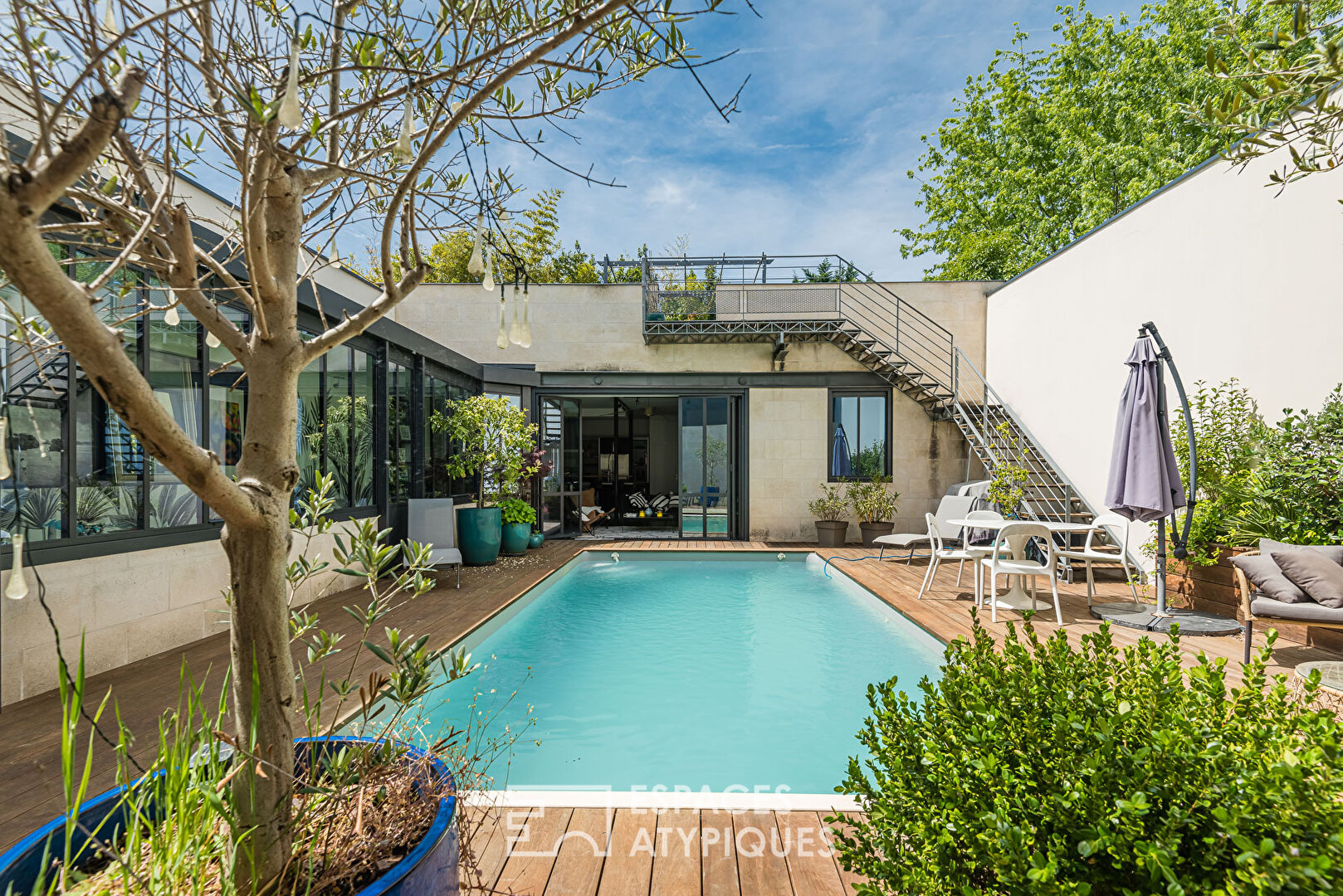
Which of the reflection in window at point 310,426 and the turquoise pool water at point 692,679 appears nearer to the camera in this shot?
the turquoise pool water at point 692,679

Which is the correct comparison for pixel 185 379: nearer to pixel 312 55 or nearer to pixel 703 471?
pixel 312 55

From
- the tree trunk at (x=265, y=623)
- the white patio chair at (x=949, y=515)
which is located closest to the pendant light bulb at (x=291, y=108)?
the tree trunk at (x=265, y=623)

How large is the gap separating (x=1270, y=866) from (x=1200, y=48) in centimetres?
1790

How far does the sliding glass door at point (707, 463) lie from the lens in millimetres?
10312

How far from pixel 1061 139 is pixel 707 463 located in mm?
12322

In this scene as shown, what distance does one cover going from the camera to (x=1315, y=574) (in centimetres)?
360

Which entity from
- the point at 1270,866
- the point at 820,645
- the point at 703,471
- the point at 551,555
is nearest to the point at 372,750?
the point at 1270,866

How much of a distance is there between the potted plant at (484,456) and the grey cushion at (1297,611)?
6.76 m

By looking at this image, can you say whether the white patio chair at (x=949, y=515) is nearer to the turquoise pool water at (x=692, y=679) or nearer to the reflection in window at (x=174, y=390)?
the turquoise pool water at (x=692, y=679)

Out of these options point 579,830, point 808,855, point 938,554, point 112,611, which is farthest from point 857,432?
point 112,611

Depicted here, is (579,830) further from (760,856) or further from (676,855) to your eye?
(760,856)

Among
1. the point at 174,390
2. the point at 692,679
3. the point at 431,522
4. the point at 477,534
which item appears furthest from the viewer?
the point at 477,534

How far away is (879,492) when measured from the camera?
380 inches

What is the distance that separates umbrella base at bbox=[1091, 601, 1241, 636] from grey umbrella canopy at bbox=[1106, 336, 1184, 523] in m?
0.73
